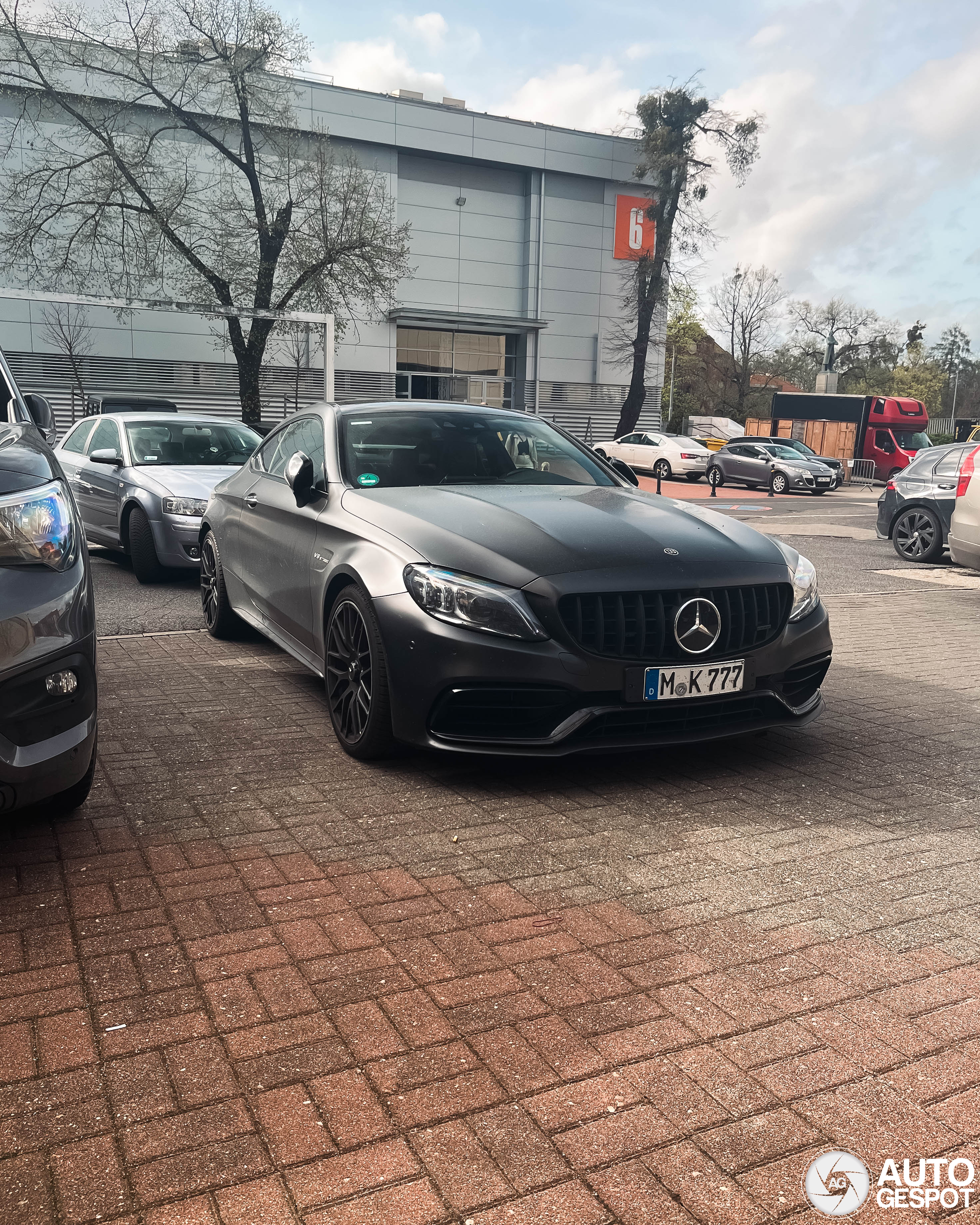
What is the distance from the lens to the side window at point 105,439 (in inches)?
417

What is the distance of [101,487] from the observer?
34.7 feet

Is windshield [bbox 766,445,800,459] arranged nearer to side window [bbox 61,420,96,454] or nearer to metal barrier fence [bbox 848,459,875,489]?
metal barrier fence [bbox 848,459,875,489]

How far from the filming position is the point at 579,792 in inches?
168

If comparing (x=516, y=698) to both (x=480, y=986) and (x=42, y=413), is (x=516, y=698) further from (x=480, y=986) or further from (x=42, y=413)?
(x=42, y=413)

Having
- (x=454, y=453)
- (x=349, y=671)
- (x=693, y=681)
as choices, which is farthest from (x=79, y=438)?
(x=693, y=681)

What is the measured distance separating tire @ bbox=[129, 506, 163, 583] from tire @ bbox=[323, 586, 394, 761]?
5408mm

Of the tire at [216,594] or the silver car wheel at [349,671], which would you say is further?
the tire at [216,594]

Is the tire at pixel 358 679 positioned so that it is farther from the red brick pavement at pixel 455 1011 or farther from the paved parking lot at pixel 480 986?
the red brick pavement at pixel 455 1011

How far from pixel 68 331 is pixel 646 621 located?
34460 mm

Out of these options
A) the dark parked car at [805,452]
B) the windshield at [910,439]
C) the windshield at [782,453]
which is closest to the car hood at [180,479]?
the windshield at [782,453]

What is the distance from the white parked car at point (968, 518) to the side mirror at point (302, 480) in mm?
7809

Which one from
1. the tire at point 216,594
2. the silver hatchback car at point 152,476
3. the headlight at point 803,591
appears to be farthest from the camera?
the silver hatchback car at point 152,476

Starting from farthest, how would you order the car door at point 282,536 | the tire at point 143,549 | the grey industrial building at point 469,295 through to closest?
the grey industrial building at point 469,295 < the tire at point 143,549 < the car door at point 282,536

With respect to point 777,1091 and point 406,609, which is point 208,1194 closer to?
point 777,1091
